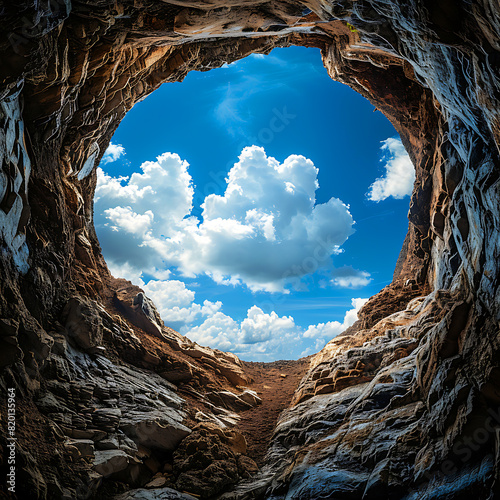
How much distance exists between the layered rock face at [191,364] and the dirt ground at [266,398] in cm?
72

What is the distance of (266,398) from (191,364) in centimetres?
480

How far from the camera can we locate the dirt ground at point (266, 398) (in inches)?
497

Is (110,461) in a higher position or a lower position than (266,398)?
lower

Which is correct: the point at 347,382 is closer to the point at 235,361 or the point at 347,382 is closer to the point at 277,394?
the point at 277,394

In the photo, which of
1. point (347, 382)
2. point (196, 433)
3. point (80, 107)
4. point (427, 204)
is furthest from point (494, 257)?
point (80, 107)

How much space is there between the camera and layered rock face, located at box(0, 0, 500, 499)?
682cm

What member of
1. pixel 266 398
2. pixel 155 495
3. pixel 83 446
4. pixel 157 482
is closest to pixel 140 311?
pixel 266 398

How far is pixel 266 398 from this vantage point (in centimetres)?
1783

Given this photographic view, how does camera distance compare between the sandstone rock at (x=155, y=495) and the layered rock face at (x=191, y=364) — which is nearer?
the layered rock face at (x=191, y=364)

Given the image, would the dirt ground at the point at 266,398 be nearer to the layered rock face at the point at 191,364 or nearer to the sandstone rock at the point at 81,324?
the layered rock face at the point at 191,364

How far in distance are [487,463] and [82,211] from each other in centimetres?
1854

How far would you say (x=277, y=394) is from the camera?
723 inches

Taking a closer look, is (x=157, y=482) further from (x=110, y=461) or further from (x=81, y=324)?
(x=81, y=324)

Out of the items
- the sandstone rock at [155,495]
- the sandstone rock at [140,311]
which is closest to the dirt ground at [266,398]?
the sandstone rock at [155,495]
